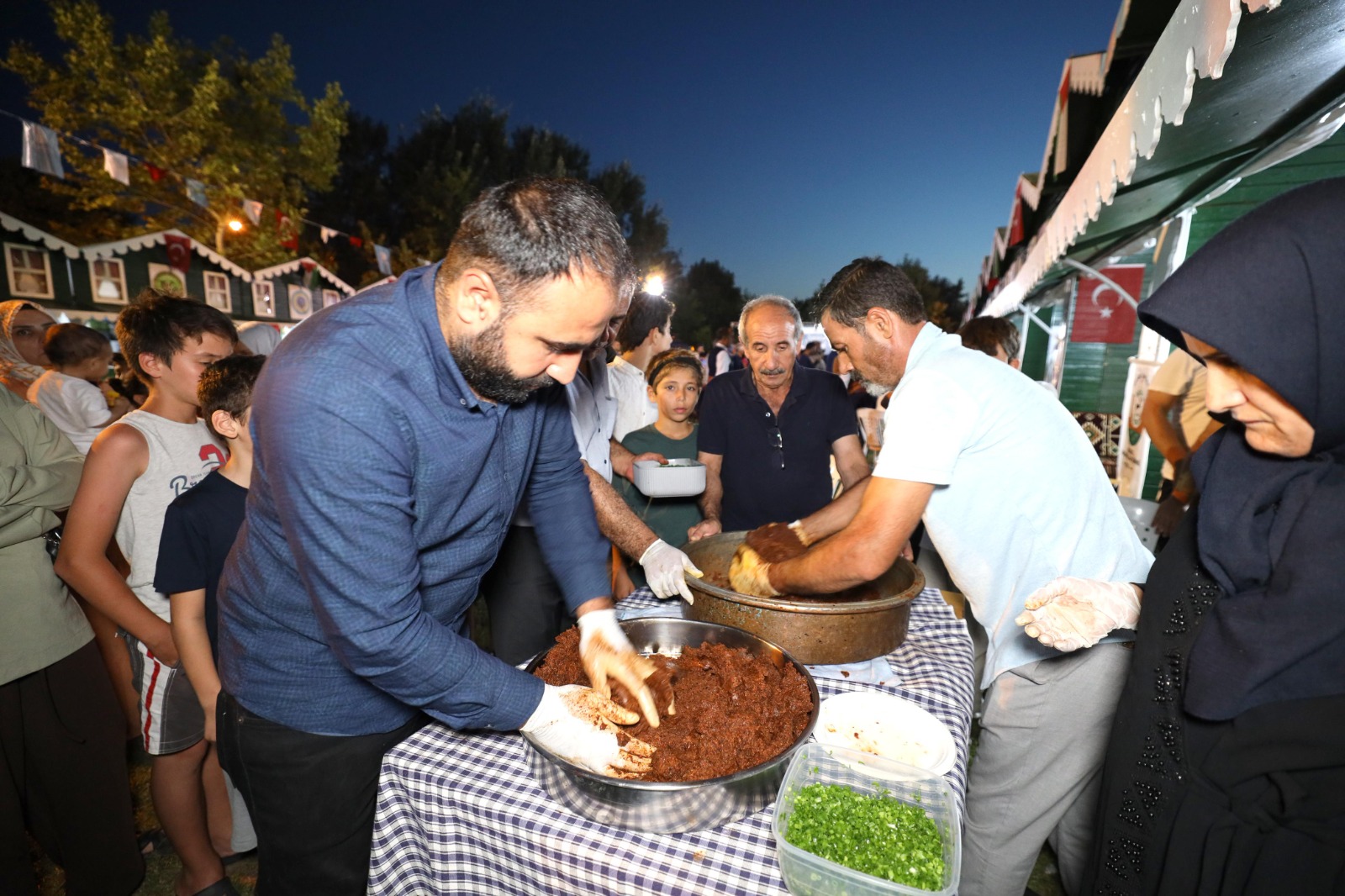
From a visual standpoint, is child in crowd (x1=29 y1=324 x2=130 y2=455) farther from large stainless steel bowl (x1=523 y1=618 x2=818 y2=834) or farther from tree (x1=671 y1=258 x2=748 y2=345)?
tree (x1=671 y1=258 x2=748 y2=345)

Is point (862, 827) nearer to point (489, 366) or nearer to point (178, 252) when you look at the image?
point (489, 366)

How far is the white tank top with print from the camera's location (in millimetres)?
2318

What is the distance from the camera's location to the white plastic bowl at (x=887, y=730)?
4.88ft

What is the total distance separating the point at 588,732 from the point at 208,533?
154 centimetres

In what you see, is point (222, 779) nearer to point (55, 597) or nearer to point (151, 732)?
point (151, 732)

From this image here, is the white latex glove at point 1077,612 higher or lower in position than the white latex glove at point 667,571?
higher

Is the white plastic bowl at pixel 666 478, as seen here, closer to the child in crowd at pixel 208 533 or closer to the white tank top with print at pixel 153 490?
the child in crowd at pixel 208 533

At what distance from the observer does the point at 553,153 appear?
88.7 ft

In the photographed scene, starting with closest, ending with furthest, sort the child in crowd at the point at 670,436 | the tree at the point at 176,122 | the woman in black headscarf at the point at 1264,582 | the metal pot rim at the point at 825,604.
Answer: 1. the woman in black headscarf at the point at 1264,582
2. the metal pot rim at the point at 825,604
3. the child in crowd at the point at 670,436
4. the tree at the point at 176,122

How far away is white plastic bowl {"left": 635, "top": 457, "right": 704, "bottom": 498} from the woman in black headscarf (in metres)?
1.95

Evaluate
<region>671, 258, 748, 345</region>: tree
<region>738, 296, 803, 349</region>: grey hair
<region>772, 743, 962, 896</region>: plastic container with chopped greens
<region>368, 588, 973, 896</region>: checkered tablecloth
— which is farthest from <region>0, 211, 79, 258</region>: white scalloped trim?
<region>671, 258, 748, 345</region>: tree

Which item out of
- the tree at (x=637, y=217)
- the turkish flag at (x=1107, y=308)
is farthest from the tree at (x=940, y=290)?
the turkish flag at (x=1107, y=308)

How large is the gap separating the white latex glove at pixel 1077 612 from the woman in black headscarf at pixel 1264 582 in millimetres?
266

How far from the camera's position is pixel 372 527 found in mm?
1219
